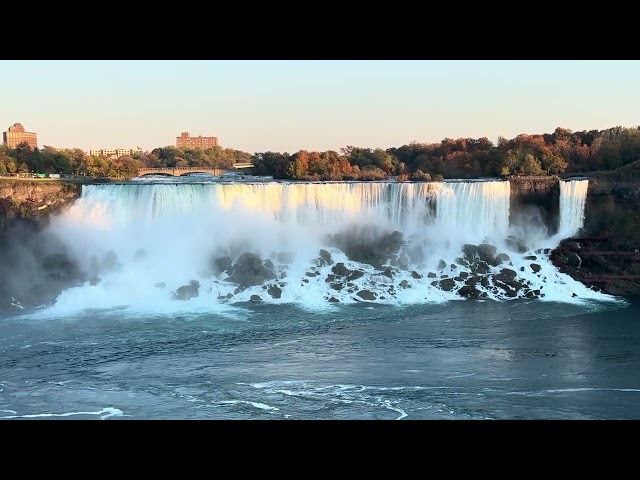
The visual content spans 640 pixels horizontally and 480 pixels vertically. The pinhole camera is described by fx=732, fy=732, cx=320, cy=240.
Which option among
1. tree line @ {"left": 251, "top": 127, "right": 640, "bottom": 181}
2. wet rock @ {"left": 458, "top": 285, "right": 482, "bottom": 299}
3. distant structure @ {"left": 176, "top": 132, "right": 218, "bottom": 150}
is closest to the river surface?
wet rock @ {"left": 458, "top": 285, "right": 482, "bottom": 299}

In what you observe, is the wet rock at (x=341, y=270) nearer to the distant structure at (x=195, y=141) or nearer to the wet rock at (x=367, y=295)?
the wet rock at (x=367, y=295)

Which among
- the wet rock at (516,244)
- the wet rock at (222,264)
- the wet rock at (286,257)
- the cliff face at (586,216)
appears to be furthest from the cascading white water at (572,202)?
the wet rock at (222,264)

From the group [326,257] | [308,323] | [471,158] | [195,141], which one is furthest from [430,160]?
[195,141]

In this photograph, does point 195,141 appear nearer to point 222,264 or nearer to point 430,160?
A: point 430,160

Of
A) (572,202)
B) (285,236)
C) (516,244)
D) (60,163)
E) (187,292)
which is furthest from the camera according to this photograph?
(60,163)

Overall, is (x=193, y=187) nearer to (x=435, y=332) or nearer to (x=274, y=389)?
(x=435, y=332)
